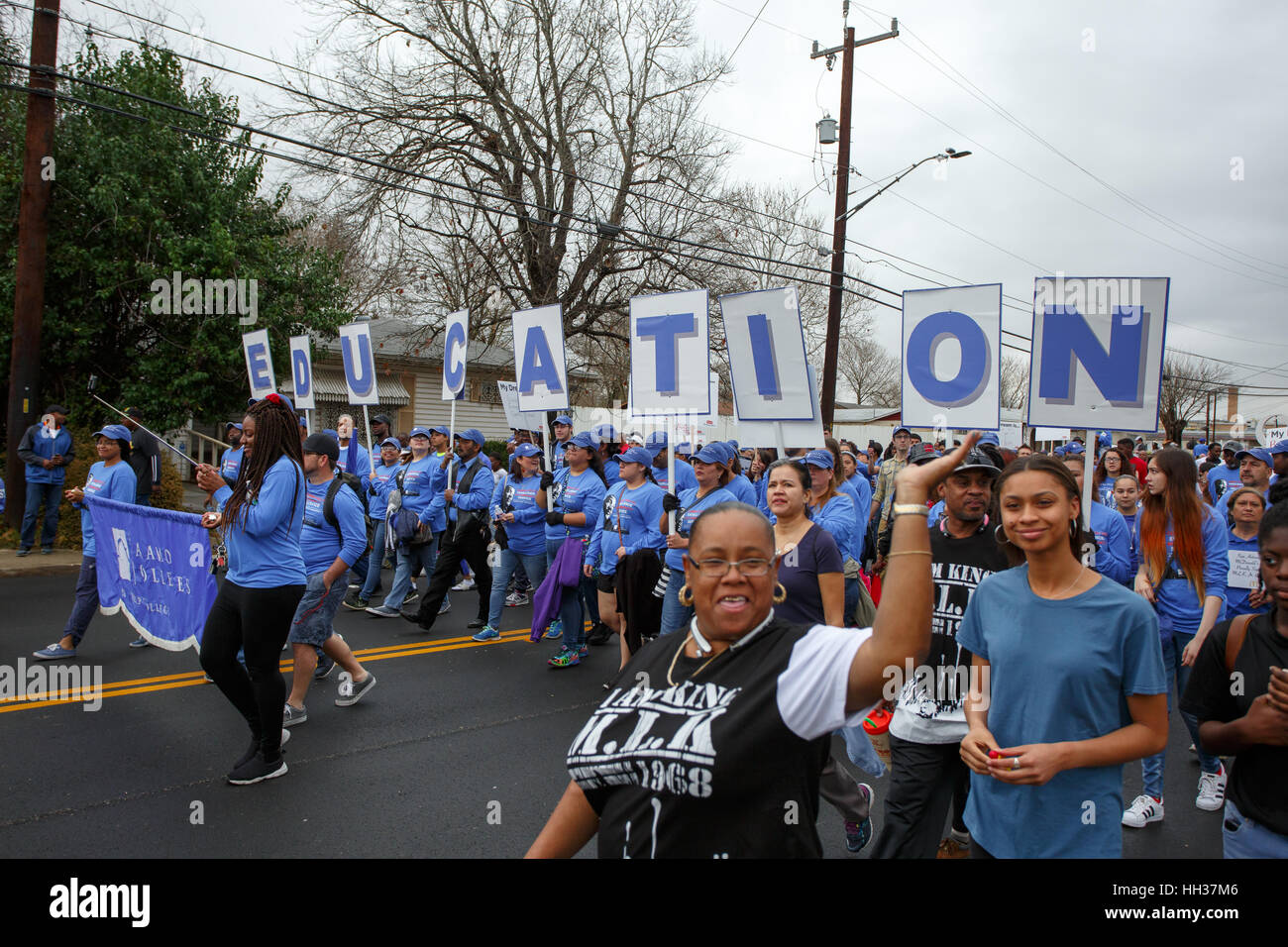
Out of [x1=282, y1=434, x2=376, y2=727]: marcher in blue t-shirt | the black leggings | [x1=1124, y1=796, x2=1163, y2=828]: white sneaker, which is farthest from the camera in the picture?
[x1=282, y1=434, x2=376, y2=727]: marcher in blue t-shirt

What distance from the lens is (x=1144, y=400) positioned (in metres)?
5.16

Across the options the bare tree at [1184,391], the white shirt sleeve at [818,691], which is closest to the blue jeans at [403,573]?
the white shirt sleeve at [818,691]

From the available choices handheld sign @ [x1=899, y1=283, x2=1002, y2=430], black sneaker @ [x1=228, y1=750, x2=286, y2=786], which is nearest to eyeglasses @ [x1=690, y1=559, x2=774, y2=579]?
black sneaker @ [x1=228, y1=750, x2=286, y2=786]

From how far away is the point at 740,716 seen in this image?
168cm

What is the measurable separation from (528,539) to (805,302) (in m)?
25.0

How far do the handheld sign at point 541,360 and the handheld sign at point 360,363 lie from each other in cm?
308

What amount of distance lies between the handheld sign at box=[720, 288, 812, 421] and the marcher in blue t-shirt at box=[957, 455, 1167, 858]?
3.73m

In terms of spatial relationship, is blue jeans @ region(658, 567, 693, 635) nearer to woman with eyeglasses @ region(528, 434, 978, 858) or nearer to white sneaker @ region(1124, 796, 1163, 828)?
white sneaker @ region(1124, 796, 1163, 828)

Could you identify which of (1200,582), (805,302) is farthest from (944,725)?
(805,302)

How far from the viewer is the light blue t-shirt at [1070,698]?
7.50 feet

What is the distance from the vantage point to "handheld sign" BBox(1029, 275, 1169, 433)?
204 inches

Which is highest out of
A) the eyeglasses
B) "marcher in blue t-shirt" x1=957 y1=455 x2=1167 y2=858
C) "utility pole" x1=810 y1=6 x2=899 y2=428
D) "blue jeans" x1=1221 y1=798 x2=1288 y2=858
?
"utility pole" x1=810 y1=6 x2=899 y2=428

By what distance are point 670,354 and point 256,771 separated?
424 cm
